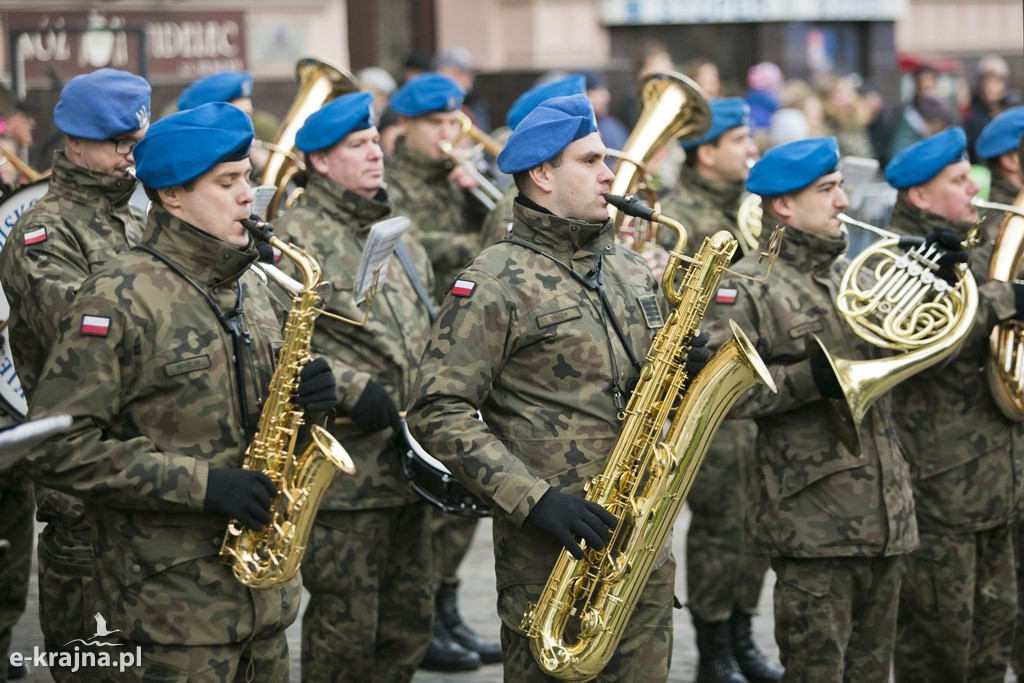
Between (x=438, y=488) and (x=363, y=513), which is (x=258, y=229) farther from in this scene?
(x=363, y=513)

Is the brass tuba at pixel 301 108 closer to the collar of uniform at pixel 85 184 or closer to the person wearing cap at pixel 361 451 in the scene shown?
the person wearing cap at pixel 361 451

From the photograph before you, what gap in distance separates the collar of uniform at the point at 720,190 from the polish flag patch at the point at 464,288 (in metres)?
3.60

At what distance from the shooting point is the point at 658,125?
7.50m

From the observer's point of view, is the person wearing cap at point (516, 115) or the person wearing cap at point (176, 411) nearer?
the person wearing cap at point (176, 411)

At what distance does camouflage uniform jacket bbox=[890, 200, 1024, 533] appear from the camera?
644 centimetres

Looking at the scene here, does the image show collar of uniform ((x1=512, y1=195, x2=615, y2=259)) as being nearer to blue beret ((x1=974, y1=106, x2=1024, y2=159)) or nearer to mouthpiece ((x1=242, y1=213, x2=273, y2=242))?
mouthpiece ((x1=242, y1=213, x2=273, y2=242))

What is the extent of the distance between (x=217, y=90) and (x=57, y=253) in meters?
2.37

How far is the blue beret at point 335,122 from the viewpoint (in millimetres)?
6496

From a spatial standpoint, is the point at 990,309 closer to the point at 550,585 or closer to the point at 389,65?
the point at 550,585

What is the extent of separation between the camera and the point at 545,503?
15.2 ft

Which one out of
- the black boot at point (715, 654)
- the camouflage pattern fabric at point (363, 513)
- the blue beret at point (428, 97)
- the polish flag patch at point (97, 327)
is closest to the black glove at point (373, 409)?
the camouflage pattern fabric at point (363, 513)

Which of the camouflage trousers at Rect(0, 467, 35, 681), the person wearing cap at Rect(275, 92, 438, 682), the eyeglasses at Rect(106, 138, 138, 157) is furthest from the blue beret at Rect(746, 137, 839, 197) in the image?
the camouflage trousers at Rect(0, 467, 35, 681)

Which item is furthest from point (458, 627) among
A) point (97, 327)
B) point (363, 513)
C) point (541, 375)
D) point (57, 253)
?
point (97, 327)

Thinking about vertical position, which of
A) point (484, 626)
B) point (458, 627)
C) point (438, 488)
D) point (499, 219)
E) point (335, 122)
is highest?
point (335, 122)
